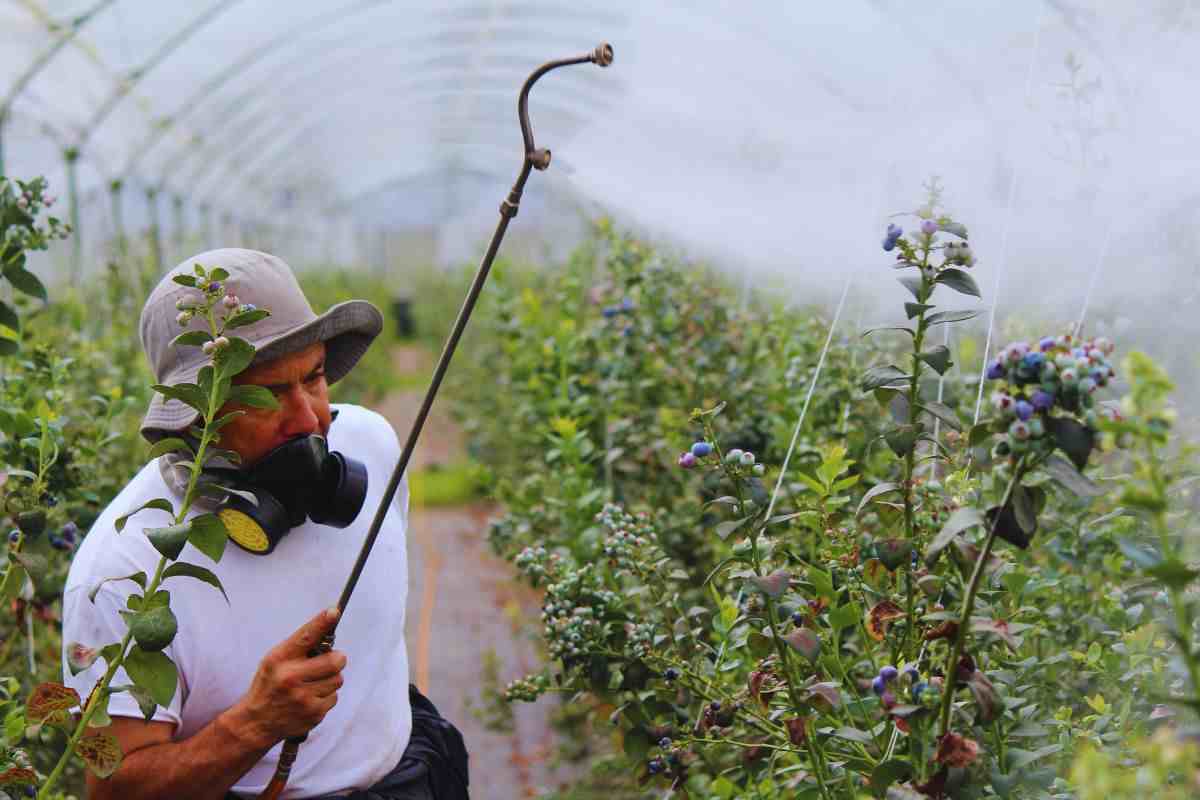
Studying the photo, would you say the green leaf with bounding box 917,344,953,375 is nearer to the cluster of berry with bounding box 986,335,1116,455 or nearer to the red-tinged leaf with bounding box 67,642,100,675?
the cluster of berry with bounding box 986,335,1116,455

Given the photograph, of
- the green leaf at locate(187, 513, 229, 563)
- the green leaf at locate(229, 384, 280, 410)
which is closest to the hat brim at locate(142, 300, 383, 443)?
the green leaf at locate(229, 384, 280, 410)

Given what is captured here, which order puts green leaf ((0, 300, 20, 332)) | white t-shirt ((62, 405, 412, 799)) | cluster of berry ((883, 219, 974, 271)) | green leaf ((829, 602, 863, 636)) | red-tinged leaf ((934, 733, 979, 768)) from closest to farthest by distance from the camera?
red-tinged leaf ((934, 733, 979, 768))
cluster of berry ((883, 219, 974, 271))
green leaf ((829, 602, 863, 636))
white t-shirt ((62, 405, 412, 799))
green leaf ((0, 300, 20, 332))

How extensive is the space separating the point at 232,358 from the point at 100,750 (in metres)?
0.45

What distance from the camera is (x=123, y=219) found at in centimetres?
909

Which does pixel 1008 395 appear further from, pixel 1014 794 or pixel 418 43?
pixel 418 43

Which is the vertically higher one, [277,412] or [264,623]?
[277,412]

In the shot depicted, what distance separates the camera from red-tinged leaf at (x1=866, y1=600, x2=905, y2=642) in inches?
50.9

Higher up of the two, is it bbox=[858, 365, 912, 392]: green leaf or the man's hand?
bbox=[858, 365, 912, 392]: green leaf

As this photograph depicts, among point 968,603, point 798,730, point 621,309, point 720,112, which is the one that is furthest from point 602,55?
point 720,112

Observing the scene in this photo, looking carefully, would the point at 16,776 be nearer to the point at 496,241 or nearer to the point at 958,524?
the point at 496,241

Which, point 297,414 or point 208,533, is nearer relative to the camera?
point 208,533

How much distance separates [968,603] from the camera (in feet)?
3.27

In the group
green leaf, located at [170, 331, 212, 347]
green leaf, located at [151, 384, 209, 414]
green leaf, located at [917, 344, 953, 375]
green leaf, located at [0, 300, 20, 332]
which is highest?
green leaf, located at [917, 344, 953, 375]

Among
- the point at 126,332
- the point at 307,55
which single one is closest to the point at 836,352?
the point at 126,332
